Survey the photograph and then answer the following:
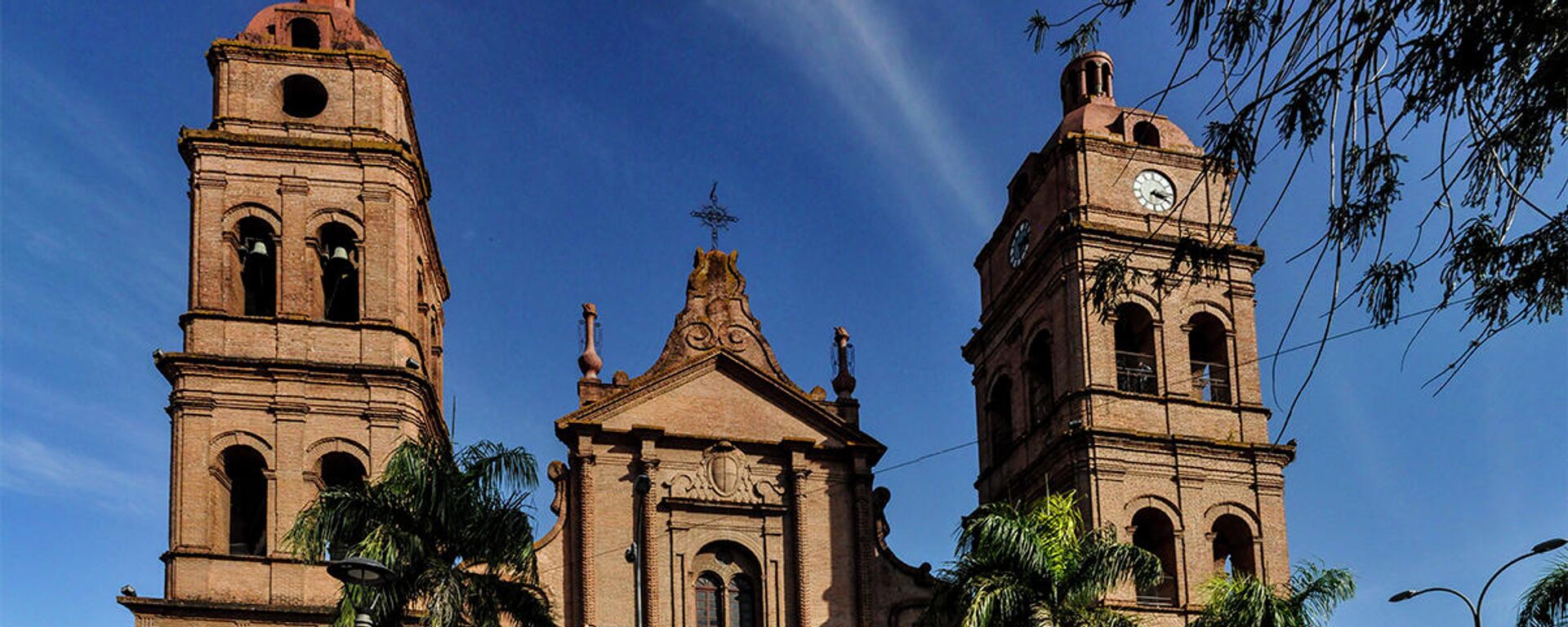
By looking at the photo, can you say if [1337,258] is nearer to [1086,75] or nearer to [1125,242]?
[1125,242]

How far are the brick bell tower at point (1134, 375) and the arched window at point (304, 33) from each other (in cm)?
1471

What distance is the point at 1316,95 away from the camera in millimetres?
11516

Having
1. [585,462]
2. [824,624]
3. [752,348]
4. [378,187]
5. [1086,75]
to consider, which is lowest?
[824,624]

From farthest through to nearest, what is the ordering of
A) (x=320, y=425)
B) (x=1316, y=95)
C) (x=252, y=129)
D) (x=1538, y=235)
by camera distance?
(x=252, y=129), (x=320, y=425), (x=1538, y=235), (x=1316, y=95)

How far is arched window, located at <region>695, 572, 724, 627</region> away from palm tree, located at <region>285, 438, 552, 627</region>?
8873 millimetres

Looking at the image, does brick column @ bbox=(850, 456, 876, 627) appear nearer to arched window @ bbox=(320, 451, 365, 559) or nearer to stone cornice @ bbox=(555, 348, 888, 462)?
stone cornice @ bbox=(555, 348, 888, 462)

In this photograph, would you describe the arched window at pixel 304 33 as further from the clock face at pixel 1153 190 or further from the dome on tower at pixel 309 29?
the clock face at pixel 1153 190

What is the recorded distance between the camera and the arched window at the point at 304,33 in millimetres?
37062

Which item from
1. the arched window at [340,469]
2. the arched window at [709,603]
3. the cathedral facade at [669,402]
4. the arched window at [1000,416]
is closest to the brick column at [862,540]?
the cathedral facade at [669,402]

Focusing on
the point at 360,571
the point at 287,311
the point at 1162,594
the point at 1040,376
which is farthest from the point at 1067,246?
the point at 360,571

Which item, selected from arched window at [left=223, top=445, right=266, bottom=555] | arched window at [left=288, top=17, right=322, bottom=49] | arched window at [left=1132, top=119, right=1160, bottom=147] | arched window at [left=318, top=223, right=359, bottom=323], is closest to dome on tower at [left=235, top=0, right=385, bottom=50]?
arched window at [left=288, top=17, right=322, bottom=49]

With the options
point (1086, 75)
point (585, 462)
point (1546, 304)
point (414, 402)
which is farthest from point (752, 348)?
point (1546, 304)

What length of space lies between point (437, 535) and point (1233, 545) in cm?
1736

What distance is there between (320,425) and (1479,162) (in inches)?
978
